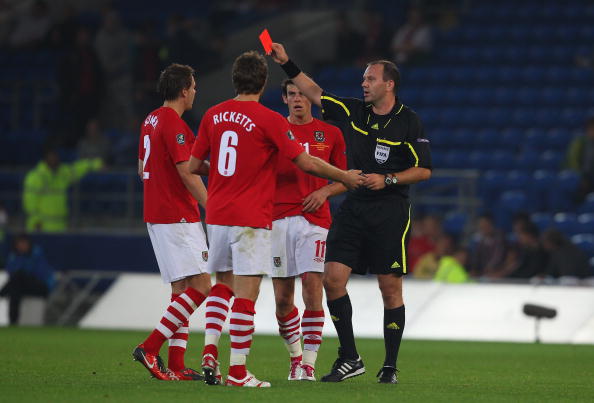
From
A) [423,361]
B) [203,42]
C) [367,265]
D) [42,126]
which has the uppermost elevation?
[203,42]

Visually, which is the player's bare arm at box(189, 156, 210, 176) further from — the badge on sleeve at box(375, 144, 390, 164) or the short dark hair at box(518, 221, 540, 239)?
the short dark hair at box(518, 221, 540, 239)

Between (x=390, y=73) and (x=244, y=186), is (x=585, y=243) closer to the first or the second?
(x=390, y=73)

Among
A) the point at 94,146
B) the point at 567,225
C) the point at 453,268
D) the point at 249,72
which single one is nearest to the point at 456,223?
the point at 453,268

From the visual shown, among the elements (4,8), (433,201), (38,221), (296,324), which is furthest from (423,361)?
(4,8)

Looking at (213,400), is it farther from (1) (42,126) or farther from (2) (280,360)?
(1) (42,126)

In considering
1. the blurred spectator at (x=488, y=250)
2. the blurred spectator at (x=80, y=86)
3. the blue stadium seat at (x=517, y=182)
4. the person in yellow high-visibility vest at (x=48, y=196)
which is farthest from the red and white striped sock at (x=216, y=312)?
the blurred spectator at (x=80, y=86)

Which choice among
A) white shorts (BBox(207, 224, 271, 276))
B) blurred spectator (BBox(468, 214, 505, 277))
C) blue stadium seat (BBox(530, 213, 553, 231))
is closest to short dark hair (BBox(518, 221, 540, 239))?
blurred spectator (BBox(468, 214, 505, 277))

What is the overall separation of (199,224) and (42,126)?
16.1 metres

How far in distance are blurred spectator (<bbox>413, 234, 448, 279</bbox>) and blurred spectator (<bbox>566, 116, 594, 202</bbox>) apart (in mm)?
2794

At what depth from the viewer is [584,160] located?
66.2ft

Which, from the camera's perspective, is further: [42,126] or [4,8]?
[4,8]

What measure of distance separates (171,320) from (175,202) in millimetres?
899

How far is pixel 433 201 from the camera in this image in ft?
63.1

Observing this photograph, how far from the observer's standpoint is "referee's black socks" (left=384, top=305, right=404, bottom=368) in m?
9.32
